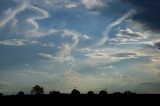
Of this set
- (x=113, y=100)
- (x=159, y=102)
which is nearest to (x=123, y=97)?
(x=113, y=100)

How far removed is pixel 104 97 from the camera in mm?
47000

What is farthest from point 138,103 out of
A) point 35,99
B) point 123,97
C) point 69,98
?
point 35,99

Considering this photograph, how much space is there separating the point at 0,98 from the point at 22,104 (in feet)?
12.3

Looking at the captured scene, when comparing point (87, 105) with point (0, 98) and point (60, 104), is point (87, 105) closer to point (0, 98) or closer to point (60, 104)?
point (60, 104)

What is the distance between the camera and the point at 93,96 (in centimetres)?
4722

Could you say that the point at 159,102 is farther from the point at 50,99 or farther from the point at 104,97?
the point at 50,99

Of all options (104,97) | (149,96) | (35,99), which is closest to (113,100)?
(104,97)

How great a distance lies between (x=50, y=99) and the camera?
4625cm

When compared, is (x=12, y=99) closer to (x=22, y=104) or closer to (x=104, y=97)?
(x=22, y=104)

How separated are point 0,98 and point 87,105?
1163cm

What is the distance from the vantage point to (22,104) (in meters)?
46.2

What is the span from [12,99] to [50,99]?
16.8ft

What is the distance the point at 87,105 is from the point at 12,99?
9.79 metres

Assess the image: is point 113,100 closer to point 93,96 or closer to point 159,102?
point 93,96
